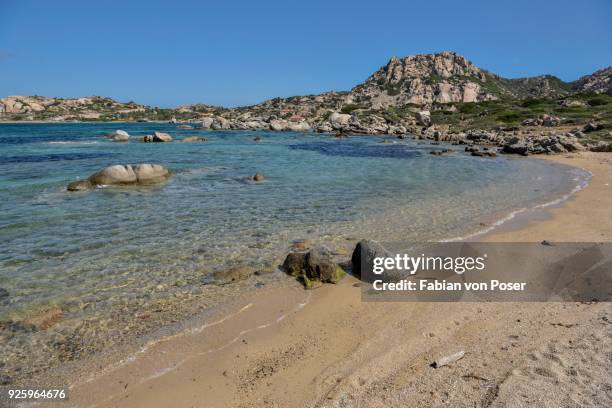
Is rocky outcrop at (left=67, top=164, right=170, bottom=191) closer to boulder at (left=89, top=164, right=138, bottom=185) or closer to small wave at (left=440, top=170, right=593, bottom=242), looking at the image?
boulder at (left=89, top=164, right=138, bottom=185)

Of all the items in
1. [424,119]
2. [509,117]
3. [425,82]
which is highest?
[425,82]

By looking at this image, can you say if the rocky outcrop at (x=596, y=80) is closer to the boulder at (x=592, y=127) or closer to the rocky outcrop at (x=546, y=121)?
the rocky outcrop at (x=546, y=121)

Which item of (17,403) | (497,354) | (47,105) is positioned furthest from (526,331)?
(47,105)

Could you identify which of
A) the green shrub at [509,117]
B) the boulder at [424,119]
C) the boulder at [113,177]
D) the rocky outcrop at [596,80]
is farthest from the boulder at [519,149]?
the rocky outcrop at [596,80]

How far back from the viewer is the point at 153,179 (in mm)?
18484

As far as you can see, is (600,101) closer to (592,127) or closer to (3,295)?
(592,127)

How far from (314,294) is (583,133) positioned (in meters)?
50.0

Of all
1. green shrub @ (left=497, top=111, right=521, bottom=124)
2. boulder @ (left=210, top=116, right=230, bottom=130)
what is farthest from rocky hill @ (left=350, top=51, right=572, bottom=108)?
boulder @ (left=210, top=116, right=230, bottom=130)

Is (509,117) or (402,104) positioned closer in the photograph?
(509,117)

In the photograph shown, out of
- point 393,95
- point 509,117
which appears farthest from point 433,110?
point 393,95

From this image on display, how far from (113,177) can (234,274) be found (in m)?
12.6

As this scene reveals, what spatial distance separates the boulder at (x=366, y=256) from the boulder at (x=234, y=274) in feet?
7.41

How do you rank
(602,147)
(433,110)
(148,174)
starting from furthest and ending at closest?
(433,110) < (602,147) < (148,174)

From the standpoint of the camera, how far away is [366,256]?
784 cm
